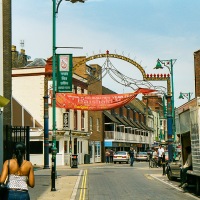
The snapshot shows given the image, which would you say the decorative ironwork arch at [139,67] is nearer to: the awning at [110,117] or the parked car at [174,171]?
the parked car at [174,171]

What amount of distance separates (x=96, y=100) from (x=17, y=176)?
25805 mm

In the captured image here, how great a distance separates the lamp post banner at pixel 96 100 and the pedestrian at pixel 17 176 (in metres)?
24.8

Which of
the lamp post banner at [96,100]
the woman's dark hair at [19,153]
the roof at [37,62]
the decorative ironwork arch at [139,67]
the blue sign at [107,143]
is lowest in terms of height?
the blue sign at [107,143]

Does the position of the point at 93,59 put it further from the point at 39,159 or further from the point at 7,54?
the point at 39,159

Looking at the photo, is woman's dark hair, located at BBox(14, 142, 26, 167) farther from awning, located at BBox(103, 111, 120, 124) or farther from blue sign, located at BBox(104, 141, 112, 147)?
blue sign, located at BBox(104, 141, 112, 147)

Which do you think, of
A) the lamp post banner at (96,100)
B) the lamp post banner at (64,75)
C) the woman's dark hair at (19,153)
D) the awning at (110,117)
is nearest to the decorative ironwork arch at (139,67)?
the lamp post banner at (96,100)

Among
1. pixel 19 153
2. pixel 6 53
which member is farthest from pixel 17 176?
pixel 6 53

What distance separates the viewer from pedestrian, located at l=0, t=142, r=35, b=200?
728 cm

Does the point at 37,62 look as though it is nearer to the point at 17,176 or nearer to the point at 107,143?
the point at 107,143

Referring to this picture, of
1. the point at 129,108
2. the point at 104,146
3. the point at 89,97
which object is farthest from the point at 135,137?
the point at 89,97

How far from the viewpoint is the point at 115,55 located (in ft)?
106

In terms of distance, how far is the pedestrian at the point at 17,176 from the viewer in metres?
7.28

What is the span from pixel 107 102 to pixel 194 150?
17103 mm

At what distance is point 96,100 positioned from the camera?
33125 mm
